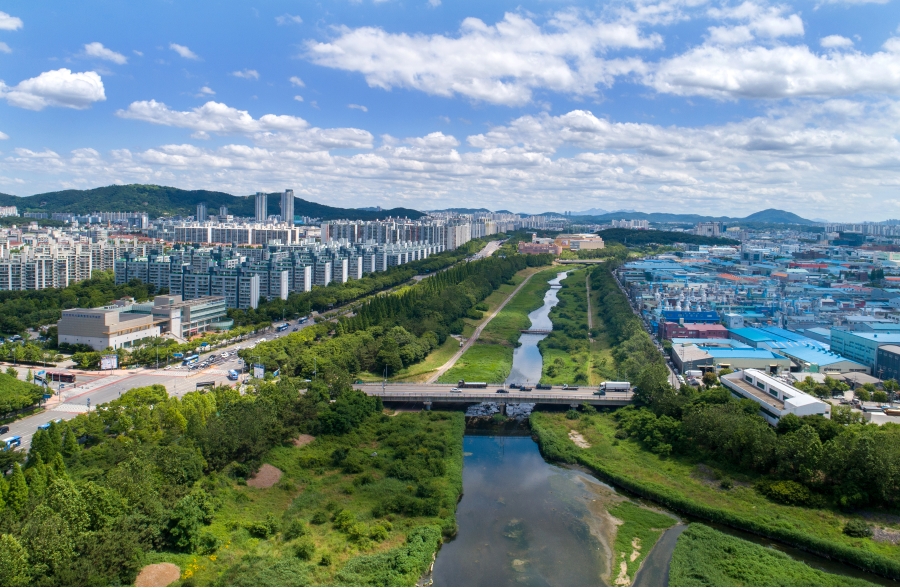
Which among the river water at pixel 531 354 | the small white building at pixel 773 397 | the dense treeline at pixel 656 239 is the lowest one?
the river water at pixel 531 354

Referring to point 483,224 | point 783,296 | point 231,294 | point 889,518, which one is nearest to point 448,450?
point 889,518

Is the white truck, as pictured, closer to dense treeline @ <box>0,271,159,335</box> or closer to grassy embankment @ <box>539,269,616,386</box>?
grassy embankment @ <box>539,269,616,386</box>

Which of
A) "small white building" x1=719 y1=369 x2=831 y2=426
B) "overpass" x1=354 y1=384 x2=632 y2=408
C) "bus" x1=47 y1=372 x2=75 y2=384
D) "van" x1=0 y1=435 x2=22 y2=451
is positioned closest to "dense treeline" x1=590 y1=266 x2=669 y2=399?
"overpass" x1=354 y1=384 x2=632 y2=408

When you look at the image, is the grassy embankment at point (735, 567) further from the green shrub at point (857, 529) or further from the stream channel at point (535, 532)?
the green shrub at point (857, 529)

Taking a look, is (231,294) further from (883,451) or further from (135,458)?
(883,451)

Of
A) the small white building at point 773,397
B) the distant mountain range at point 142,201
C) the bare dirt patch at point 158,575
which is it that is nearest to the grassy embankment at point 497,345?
the small white building at point 773,397

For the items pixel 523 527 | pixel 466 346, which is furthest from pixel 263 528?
pixel 466 346

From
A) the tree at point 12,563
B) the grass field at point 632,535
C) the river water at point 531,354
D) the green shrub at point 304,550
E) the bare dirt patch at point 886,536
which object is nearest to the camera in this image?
the tree at point 12,563
